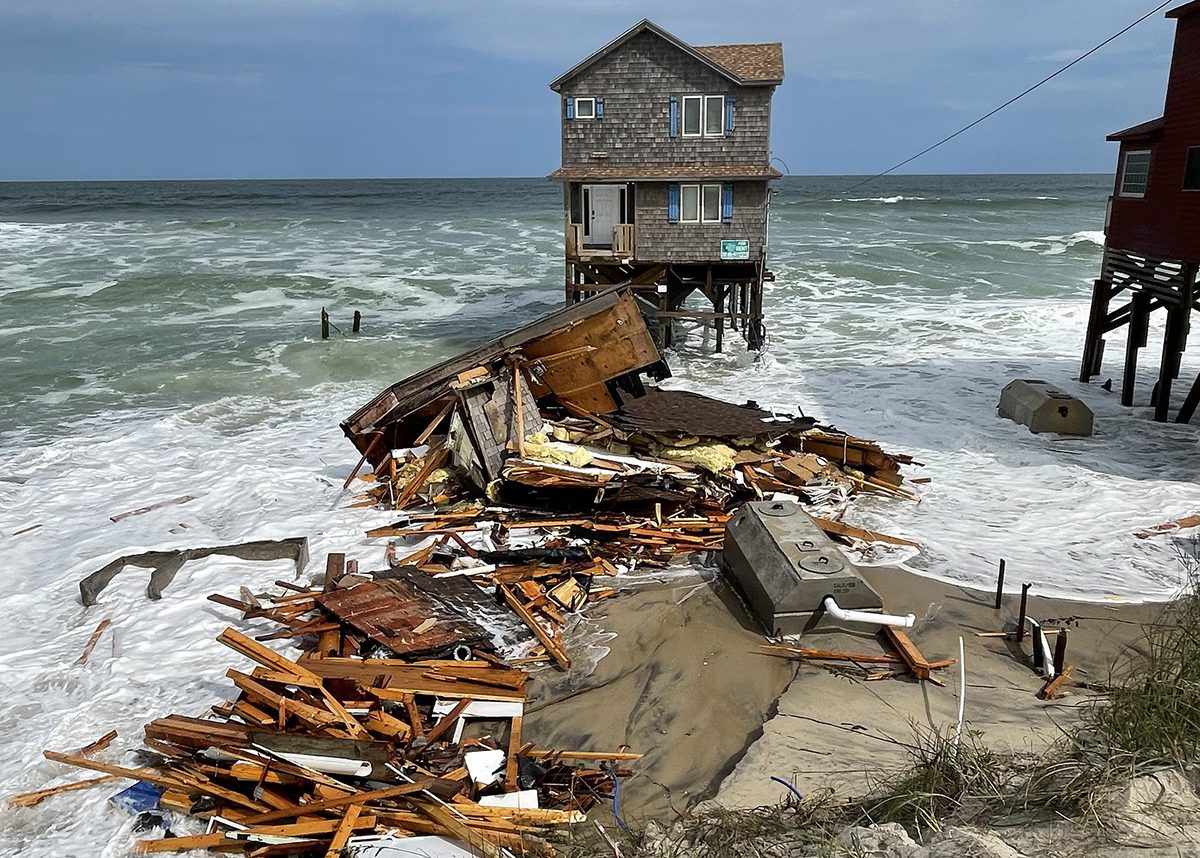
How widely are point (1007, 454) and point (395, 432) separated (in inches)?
441

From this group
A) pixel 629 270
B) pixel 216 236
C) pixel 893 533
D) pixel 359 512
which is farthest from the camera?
pixel 216 236

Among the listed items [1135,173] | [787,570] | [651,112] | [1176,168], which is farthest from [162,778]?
[651,112]

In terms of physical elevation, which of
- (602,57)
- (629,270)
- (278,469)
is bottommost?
(278,469)

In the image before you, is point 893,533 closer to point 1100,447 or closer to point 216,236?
point 1100,447

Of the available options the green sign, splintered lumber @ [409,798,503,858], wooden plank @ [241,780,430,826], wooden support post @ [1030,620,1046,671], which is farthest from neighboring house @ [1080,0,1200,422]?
wooden plank @ [241,780,430,826]

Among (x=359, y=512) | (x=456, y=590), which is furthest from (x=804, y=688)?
(x=359, y=512)

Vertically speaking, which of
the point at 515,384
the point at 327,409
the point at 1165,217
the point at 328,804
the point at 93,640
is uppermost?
the point at 1165,217

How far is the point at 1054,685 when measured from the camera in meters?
8.17

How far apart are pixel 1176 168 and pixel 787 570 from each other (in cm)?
1364

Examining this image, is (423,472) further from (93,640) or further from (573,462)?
(93,640)

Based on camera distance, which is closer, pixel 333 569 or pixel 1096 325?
pixel 333 569

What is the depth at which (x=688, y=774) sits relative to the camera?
7.02 m

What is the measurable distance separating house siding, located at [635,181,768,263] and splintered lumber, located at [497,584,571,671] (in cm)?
1627

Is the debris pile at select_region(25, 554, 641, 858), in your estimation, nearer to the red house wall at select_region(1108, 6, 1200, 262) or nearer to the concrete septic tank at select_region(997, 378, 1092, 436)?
the concrete septic tank at select_region(997, 378, 1092, 436)
